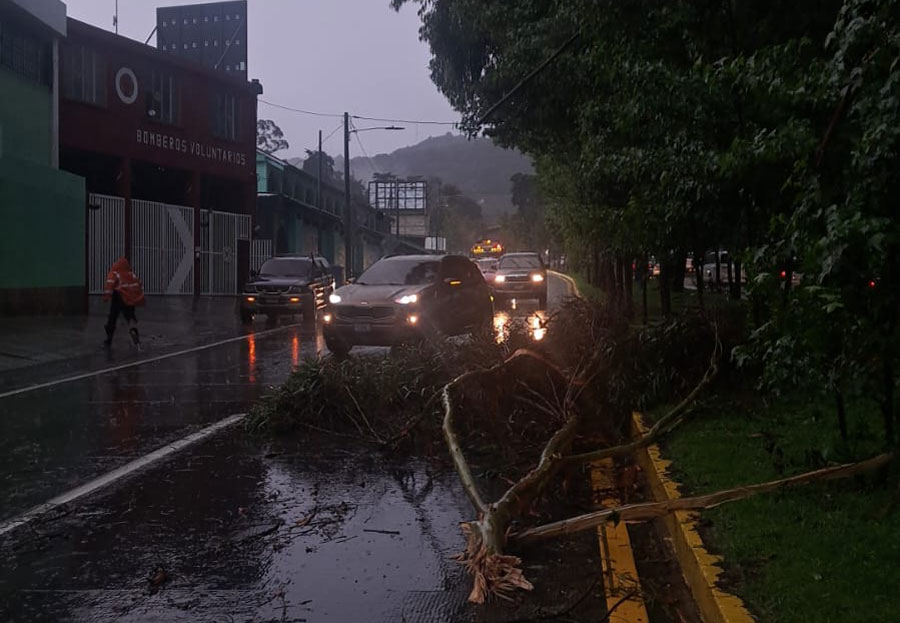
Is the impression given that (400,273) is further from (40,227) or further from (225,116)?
(225,116)

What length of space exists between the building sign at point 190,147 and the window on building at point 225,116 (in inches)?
25.6

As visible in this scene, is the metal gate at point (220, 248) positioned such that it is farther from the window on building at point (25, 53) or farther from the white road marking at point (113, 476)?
the white road marking at point (113, 476)

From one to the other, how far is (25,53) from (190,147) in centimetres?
1113

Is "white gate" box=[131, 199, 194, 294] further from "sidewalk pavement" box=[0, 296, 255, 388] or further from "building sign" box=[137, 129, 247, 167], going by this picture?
"sidewalk pavement" box=[0, 296, 255, 388]

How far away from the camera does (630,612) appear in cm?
457

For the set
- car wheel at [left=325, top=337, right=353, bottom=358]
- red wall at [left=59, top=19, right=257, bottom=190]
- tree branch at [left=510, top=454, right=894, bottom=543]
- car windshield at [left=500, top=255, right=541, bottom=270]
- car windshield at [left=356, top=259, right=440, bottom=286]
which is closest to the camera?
tree branch at [left=510, top=454, right=894, bottom=543]

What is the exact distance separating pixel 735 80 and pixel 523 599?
390cm

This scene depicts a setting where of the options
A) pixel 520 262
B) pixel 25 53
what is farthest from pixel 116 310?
pixel 520 262

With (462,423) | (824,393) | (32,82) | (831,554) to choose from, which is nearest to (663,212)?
(462,423)

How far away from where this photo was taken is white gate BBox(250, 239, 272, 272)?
38844 mm

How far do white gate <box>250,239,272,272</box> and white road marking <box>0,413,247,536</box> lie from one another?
29.6 metres

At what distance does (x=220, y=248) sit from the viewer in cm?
3691

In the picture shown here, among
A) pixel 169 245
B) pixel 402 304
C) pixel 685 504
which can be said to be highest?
pixel 169 245

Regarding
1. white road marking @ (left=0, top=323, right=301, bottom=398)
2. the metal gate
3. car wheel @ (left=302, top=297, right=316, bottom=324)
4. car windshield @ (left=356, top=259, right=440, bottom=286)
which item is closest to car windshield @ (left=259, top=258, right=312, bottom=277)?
car wheel @ (left=302, top=297, right=316, bottom=324)
